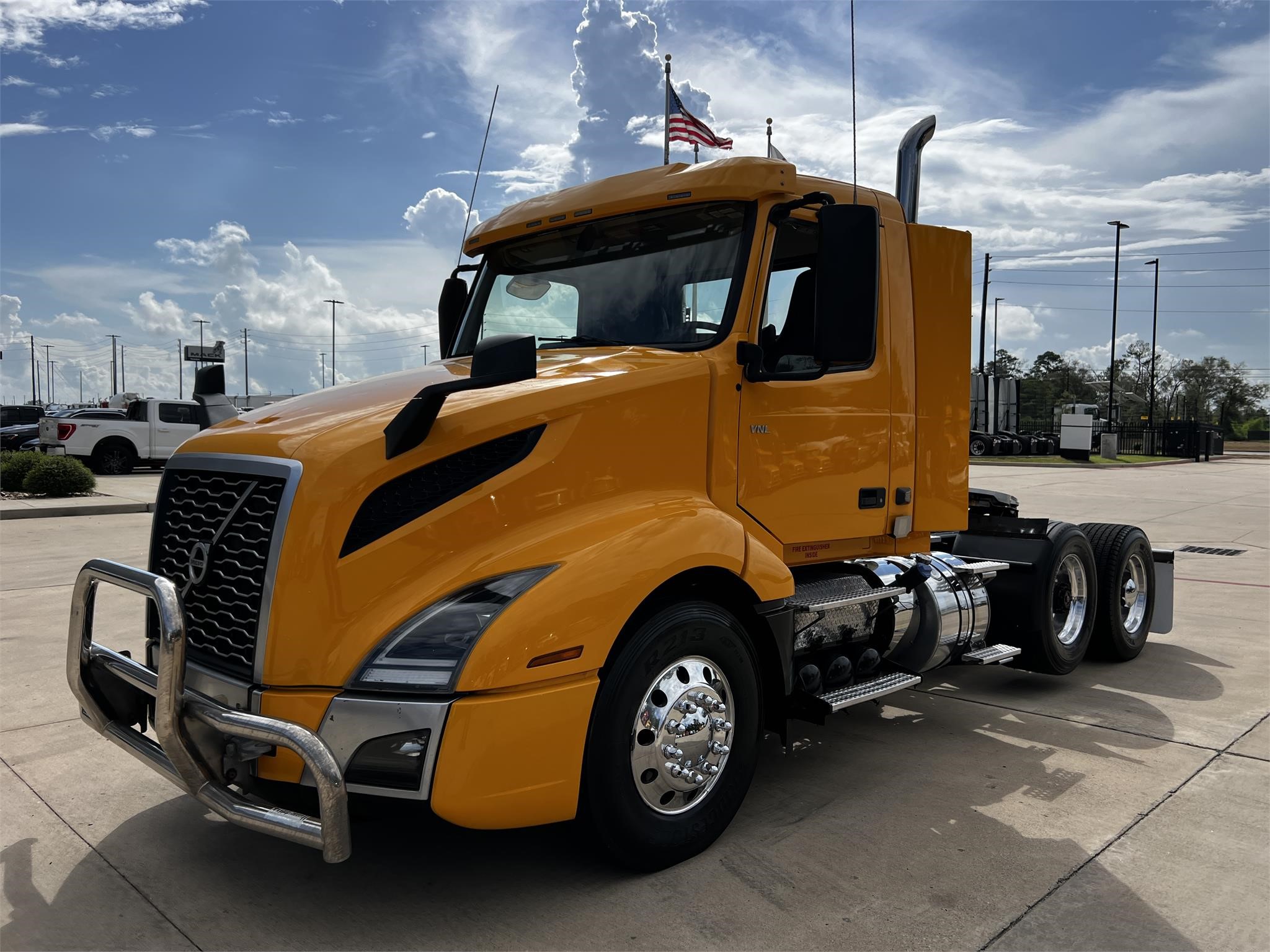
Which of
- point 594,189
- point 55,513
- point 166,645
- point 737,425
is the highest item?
point 594,189

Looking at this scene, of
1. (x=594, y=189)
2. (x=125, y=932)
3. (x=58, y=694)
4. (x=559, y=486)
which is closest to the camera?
(x=125, y=932)

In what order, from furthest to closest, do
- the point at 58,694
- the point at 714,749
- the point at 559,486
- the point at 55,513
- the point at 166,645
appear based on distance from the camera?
the point at 55,513
the point at 58,694
the point at 714,749
the point at 559,486
the point at 166,645

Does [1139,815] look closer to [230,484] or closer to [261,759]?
[261,759]

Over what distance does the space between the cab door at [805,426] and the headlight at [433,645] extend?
4.41 ft

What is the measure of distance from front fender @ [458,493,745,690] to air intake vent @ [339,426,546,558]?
0.32 meters

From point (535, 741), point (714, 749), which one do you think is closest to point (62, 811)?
point (535, 741)

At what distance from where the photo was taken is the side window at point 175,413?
980 inches

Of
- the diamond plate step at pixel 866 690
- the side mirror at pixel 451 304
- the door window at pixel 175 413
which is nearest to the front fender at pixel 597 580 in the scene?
the diamond plate step at pixel 866 690

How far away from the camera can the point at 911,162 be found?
5.17 m

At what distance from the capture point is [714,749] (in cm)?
364

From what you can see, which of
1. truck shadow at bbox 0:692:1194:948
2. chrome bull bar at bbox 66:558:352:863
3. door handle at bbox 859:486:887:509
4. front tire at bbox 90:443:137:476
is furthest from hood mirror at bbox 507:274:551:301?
front tire at bbox 90:443:137:476

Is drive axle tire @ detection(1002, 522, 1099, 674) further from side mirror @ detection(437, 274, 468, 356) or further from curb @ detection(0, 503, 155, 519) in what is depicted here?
curb @ detection(0, 503, 155, 519)

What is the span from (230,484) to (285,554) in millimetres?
461

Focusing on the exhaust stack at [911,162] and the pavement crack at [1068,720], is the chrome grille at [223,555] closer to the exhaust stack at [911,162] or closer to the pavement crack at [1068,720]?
the exhaust stack at [911,162]
